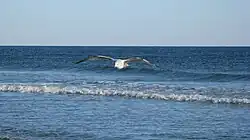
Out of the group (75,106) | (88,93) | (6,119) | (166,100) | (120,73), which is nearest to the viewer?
(6,119)

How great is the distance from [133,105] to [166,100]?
6.81ft

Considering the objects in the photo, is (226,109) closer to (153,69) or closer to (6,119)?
(6,119)

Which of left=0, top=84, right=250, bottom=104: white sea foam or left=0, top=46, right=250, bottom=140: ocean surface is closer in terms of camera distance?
left=0, top=46, right=250, bottom=140: ocean surface

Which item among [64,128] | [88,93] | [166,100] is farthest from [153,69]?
[64,128]

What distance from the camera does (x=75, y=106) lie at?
70.7 ft

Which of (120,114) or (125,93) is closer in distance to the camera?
(120,114)

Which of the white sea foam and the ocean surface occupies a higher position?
the white sea foam

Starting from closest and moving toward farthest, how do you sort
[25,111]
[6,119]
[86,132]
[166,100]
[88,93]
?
[86,132]
[6,119]
[25,111]
[166,100]
[88,93]

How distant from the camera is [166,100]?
2352cm

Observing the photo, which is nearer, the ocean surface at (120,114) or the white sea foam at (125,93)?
the ocean surface at (120,114)

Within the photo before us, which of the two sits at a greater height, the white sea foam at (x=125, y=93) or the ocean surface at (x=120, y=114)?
the white sea foam at (x=125, y=93)

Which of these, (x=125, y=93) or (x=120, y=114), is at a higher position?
(x=125, y=93)

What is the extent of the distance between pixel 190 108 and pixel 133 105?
2272 millimetres

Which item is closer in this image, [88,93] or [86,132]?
[86,132]
